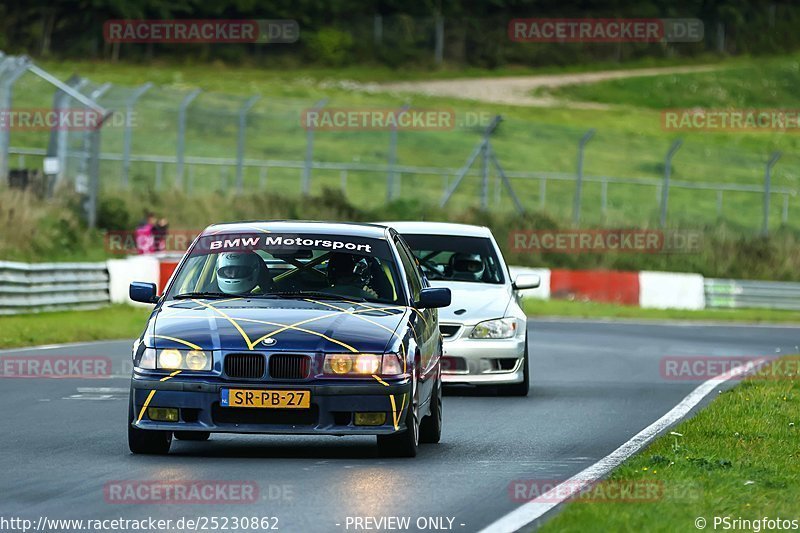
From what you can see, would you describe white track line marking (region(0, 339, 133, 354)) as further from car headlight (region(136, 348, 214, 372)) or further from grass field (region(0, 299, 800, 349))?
car headlight (region(136, 348, 214, 372))

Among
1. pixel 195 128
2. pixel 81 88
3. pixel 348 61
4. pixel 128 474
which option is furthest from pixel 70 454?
pixel 348 61

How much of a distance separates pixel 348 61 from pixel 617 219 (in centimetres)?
3746

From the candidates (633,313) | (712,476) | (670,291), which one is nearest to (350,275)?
(712,476)

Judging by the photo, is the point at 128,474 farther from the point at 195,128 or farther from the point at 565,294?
the point at 195,128

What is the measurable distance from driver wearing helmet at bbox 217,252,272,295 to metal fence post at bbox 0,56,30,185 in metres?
19.0

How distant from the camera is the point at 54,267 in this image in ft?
89.0

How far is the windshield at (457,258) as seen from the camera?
57.6ft

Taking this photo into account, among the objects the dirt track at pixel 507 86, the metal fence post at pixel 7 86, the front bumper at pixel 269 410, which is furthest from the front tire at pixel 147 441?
the dirt track at pixel 507 86

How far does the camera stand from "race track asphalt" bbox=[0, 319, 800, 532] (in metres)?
8.92

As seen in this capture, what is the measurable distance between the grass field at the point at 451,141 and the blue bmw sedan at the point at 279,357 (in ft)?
77.9

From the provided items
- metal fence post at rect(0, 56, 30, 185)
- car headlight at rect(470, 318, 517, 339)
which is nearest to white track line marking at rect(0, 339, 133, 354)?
car headlight at rect(470, 318, 517, 339)

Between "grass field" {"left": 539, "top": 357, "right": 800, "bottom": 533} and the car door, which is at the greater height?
the car door

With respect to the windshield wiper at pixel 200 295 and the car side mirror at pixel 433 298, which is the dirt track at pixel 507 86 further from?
the windshield wiper at pixel 200 295

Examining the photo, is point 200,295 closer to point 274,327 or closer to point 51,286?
point 274,327
